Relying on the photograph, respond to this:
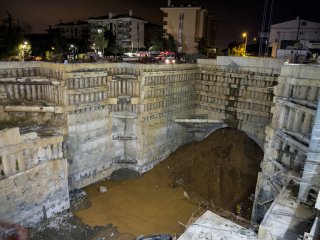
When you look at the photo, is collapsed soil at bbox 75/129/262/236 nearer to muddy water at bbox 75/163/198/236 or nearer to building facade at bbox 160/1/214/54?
muddy water at bbox 75/163/198/236

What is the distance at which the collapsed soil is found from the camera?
18719 millimetres

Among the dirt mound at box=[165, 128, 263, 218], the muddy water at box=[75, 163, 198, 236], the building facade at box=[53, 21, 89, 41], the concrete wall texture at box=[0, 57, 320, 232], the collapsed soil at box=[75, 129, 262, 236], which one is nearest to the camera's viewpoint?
the concrete wall texture at box=[0, 57, 320, 232]

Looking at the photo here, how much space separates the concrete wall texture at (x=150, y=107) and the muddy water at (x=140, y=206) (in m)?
1.65

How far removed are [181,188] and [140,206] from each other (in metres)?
4.08

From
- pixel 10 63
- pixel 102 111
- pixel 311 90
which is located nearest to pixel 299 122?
pixel 311 90

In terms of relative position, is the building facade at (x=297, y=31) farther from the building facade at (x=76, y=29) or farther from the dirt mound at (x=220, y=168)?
the building facade at (x=76, y=29)

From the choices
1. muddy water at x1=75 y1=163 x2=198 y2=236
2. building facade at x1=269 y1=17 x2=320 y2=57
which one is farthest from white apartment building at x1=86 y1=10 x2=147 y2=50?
muddy water at x1=75 y1=163 x2=198 y2=236

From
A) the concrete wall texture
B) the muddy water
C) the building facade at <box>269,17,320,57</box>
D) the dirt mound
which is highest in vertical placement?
the building facade at <box>269,17,320,57</box>

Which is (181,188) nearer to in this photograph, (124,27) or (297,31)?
(297,31)

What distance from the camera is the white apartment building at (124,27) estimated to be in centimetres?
6332

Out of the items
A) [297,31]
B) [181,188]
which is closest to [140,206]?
[181,188]

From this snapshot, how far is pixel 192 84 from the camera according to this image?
91.1 ft

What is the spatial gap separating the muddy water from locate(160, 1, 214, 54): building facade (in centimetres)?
3895

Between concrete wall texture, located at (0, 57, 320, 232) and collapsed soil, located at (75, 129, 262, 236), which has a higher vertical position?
concrete wall texture, located at (0, 57, 320, 232)
